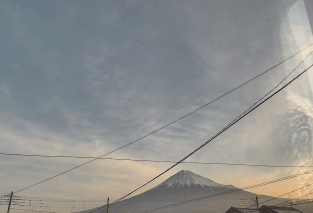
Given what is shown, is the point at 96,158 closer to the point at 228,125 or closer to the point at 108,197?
the point at 228,125

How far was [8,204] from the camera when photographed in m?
34.4

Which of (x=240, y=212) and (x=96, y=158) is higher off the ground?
(x=96, y=158)

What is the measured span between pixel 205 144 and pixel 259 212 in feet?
74.8

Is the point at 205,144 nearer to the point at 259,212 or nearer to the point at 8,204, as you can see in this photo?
the point at 259,212

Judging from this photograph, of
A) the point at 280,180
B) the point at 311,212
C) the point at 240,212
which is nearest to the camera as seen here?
the point at 280,180

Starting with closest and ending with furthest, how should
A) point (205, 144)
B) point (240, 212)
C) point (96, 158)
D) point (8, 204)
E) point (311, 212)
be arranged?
point (205, 144), point (96, 158), point (240, 212), point (8, 204), point (311, 212)

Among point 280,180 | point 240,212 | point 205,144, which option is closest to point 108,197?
point 240,212

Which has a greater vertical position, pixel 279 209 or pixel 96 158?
pixel 96 158

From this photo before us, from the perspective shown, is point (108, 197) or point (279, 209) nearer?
point (279, 209)

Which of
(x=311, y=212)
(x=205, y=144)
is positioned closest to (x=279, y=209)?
(x=205, y=144)

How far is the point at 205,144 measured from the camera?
9.05 m

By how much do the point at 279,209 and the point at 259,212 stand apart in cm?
203

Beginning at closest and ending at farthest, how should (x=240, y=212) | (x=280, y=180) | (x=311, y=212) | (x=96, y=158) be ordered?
(x=96, y=158) < (x=280, y=180) < (x=240, y=212) < (x=311, y=212)

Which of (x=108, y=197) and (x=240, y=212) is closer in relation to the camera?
(x=240, y=212)
